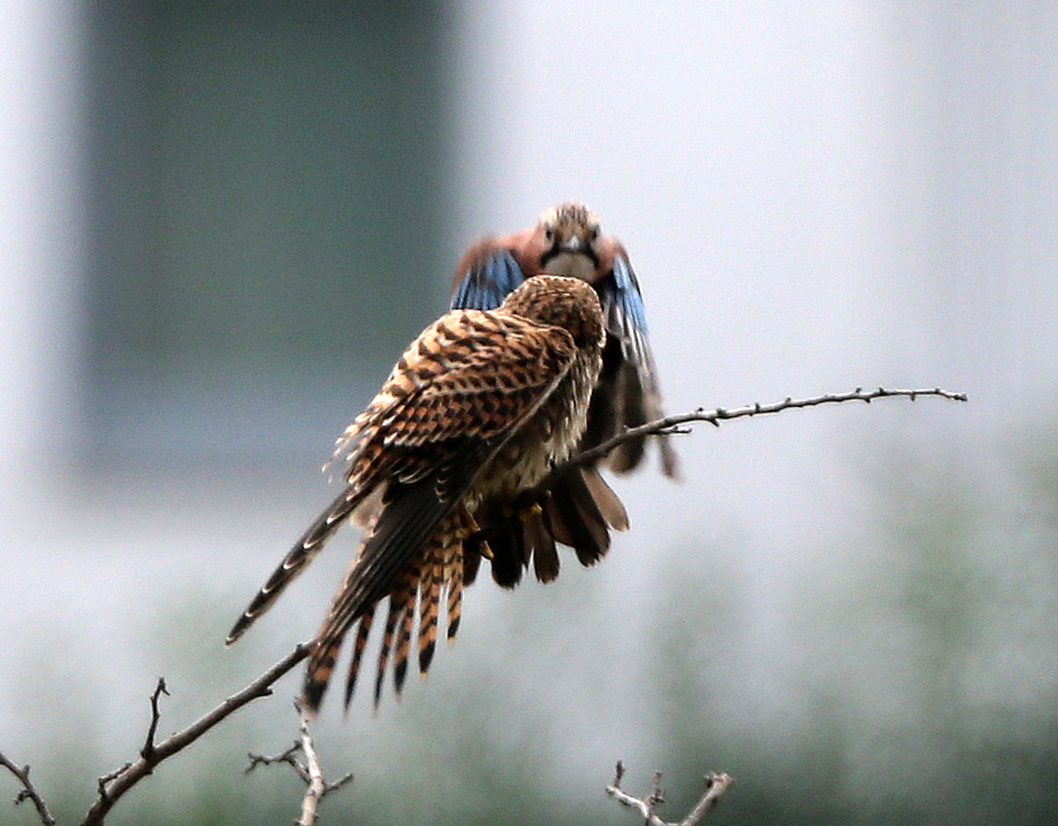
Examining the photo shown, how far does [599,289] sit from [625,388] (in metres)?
0.34

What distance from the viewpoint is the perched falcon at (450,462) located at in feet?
7.78

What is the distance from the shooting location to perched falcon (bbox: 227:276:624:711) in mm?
2371

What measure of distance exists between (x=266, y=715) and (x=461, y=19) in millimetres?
2686

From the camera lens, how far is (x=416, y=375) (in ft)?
8.66

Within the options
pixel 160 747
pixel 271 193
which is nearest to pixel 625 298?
pixel 160 747

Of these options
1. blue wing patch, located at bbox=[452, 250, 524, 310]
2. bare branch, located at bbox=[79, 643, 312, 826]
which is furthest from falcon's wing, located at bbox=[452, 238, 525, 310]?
bare branch, located at bbox=[79, 643, 312, 826]

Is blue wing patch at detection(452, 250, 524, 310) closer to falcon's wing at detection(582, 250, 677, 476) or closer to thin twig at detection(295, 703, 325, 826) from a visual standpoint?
falcon's wing at detection(582, 250, 677, 476)

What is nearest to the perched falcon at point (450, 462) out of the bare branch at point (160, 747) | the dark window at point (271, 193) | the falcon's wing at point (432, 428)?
the falcon's wing at point (432, 428)

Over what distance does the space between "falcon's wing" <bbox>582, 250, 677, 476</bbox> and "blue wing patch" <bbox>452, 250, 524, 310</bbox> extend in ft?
0.74

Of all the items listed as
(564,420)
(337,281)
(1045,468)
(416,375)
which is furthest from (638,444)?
(337,281)

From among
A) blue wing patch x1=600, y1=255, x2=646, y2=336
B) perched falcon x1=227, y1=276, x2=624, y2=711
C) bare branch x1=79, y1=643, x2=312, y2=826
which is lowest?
bare branch x1=79, y1=643, x2=312, y2=826

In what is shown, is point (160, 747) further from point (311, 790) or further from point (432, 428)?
point (432, 428)

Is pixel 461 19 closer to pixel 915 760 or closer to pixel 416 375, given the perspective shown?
pixel 915 760

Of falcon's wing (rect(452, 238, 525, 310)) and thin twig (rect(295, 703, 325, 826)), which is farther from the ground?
falcon's wing (rect(452, 238, 525, 310))
